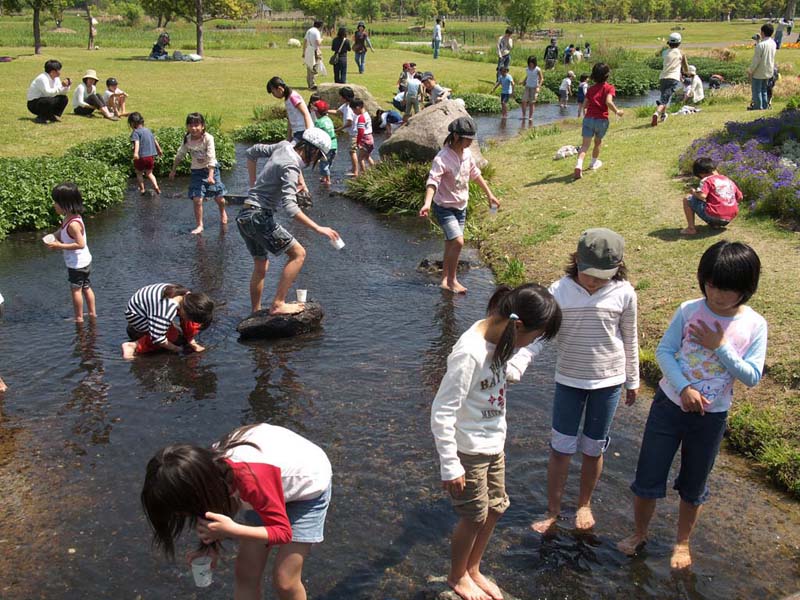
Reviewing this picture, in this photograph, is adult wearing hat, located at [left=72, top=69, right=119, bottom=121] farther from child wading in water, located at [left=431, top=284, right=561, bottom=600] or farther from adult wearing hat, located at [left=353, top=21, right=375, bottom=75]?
child wading in water, located at [left=431, top=284, right=561, bottom=600]

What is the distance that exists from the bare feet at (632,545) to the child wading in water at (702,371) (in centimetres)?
23

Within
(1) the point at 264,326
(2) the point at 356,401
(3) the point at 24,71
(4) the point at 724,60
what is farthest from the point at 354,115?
(4) the point at 724,60

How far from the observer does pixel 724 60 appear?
4300 centimetres

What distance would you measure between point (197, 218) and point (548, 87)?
25268 mm

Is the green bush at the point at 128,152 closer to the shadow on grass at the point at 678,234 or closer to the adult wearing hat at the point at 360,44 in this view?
the shadow on grass at the point at 678,234

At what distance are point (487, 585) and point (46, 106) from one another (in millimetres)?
18979

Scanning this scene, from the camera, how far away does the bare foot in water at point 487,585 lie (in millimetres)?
4387

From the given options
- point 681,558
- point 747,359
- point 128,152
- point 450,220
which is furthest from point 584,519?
point 128,152

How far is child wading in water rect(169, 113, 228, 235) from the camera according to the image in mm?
11414

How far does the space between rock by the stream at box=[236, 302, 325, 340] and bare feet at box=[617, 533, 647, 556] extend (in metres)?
4.33

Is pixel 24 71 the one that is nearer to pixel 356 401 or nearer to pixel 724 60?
pixel 356 401

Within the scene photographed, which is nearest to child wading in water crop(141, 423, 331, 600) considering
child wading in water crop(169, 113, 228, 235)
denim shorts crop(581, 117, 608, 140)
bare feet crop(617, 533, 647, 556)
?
bare feet crop(617, 533, 647, 556)

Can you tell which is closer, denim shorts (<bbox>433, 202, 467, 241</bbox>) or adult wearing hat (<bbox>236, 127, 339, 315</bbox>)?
adult wearing hat (<bbox>236, 127, 339, 315</bbox>)

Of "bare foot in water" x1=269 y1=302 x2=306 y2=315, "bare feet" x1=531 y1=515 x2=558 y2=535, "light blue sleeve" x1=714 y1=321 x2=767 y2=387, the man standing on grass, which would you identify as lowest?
"bare feet" x1=531 y1=515 x2=558 y2=535
